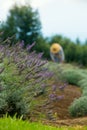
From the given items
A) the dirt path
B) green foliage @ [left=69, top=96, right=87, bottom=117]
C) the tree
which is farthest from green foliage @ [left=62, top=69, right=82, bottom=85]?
the tree

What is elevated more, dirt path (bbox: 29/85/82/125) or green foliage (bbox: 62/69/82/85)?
dirt path (bbox: 29/85/82/125)

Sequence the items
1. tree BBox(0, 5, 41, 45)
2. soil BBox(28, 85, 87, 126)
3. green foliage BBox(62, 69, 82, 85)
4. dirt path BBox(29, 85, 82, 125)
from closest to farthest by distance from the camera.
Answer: soil BBox(28, 85, 87, 126) < dirt path BBox(29, 85, 82, 125) < green foliage BBox(62, 69, 82, 85) < tree BBox(0, 5, 41, 45)

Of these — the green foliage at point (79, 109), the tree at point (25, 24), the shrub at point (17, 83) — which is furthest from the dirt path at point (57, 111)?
the tree at point (25, 24)

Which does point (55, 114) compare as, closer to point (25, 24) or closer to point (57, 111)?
point (57, 111)

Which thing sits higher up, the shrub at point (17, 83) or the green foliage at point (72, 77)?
the shrub at point (17, 83)

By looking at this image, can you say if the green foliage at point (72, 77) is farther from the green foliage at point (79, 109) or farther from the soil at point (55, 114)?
the green foliage at point (79, 109)

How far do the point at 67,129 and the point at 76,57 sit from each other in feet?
134

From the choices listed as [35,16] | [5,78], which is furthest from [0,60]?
[35,16]

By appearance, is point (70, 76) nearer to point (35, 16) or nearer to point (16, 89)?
point (16, 89)

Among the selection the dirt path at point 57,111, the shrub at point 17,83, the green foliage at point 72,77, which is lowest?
the green foliage at point 72,77

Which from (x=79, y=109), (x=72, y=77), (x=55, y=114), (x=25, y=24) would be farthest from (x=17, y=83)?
(x=25, y=24)

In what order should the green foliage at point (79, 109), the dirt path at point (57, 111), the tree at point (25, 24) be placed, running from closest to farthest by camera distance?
the dirt path at point (57, 111)
the green foliage at point (79, 109)
the tree at point (25, 24)

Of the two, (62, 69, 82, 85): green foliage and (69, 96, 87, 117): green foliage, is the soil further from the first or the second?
(62, 69, 82, 85): green foliage

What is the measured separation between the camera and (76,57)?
153 feet
